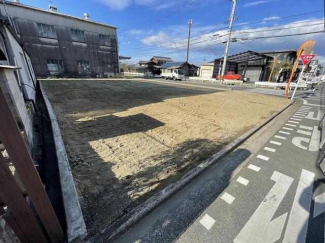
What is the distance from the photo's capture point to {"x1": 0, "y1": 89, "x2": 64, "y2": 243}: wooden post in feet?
3.34

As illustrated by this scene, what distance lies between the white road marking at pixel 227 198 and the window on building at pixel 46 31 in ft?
83.4

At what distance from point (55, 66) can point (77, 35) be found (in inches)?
214

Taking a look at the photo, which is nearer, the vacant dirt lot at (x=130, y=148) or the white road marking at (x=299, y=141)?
the vacant dirt lot at (x=130, y=148)

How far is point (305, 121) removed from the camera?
231 inches

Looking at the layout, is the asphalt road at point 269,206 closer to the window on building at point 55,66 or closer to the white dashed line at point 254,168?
the white dashed line at point 254,168

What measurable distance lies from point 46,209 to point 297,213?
119 inches

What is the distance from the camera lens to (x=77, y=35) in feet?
67.6

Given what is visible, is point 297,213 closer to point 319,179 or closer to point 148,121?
point 319,179

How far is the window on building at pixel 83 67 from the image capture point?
21388 mm

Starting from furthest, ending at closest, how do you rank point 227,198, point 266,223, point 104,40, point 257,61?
point 257,61 → point 104,40 → point 227,198 → point 266,223

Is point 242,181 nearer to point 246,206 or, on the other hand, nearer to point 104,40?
point 246,206

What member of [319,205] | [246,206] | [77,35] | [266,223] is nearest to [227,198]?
[246,206]

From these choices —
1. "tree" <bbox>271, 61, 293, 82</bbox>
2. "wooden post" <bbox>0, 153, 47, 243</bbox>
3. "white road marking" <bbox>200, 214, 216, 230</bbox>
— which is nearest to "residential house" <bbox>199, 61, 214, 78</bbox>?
"tree" <bbox>271, 61, 293, 82</bbox>

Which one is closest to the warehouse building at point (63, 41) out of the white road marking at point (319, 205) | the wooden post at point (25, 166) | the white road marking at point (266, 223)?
the wooden post at point (25, 166)
